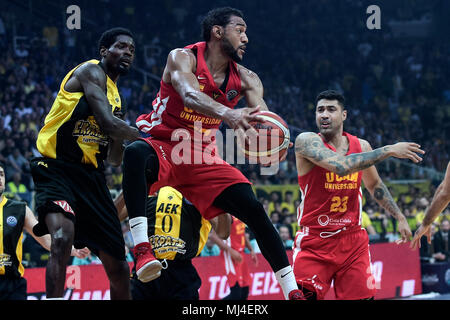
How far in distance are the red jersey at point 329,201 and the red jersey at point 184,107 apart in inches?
47.0

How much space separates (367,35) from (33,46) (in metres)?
13.3

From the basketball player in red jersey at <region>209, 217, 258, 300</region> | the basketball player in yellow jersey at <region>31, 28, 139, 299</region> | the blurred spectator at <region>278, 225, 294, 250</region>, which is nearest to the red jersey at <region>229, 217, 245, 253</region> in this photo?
the basketball player in red jersey at <region>209, 217, 258, 300</region>

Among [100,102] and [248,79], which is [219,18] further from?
[100,102]

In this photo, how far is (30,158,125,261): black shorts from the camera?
4.35 m

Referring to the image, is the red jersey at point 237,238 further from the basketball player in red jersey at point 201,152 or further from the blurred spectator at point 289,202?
the basketball player in red jersey at point 201,152

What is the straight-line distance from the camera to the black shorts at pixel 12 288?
522 centimetres

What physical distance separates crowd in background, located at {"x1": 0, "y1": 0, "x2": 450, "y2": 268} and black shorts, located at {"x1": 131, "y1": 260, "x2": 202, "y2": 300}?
5700 mm

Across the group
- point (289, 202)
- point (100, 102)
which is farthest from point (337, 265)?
point (289, 202)

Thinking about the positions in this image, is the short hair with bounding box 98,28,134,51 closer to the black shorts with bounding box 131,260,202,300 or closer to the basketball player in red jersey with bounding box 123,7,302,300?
the basketball player in red jersey with bounding box 123,7,302,300

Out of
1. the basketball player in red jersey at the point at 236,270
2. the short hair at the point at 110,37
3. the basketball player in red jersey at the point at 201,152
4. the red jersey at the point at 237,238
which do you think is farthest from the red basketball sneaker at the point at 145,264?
the red jersey at the point at 237,238

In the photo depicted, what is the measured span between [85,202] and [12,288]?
1.43m
